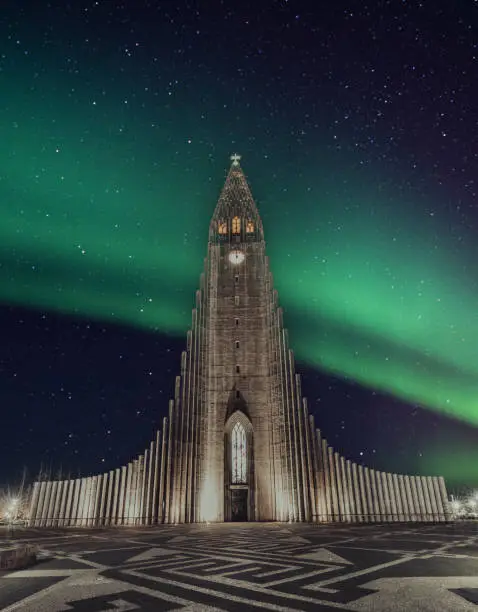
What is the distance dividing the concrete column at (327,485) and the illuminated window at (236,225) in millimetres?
26224

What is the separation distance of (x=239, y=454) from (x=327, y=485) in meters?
8.79

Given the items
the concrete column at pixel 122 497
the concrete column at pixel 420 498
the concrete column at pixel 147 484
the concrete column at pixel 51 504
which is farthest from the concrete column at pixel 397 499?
the concrete column at pixel 51 504

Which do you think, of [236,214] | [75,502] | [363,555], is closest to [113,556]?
[363,555]

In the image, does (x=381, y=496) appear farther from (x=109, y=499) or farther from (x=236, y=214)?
(x=236, y=214)

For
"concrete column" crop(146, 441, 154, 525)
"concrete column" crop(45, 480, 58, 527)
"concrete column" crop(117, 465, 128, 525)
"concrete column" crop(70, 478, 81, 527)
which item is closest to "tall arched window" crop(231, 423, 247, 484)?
"concrete column" crop(146, 441, 154, 525)

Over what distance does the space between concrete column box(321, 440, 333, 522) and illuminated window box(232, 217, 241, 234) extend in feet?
86.0

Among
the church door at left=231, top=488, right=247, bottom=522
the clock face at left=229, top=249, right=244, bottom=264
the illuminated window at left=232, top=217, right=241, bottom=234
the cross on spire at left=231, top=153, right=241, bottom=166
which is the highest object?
the cross on spire at left=231, top=153, right=241, bottom=166

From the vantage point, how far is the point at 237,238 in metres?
47.2

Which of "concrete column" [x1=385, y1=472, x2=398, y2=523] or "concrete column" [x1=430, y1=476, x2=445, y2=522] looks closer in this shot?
"concrete column" [x1=385, y1=472, x2=398, y2=523]

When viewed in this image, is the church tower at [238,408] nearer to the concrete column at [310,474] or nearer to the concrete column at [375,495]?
the concrete column at [310,474]

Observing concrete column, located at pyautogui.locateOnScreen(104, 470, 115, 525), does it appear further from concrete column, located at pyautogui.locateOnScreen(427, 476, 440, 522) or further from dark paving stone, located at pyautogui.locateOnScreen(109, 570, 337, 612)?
dark paving stone, located at pyautogui.locateOnScreen(109, 570, 337, 612)

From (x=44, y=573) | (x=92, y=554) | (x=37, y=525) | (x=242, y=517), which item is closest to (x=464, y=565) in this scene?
(x=44, y=573)

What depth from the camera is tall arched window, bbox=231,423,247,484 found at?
1459 inches

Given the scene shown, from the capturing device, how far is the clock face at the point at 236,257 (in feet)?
149
